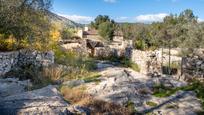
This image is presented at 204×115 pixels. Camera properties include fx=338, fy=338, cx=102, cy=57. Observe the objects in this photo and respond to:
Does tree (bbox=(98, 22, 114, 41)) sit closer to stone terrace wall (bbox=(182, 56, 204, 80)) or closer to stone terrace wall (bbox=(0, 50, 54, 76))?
stone terrace wall (bbox=(182, 56, 204, 80))

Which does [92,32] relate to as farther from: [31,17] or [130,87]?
[130,87]

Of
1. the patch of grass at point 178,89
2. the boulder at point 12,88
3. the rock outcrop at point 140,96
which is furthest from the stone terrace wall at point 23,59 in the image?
the patch of grass at point 178,89

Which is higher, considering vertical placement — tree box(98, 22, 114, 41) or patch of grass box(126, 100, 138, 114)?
tree box(98, 22, 114, 41)

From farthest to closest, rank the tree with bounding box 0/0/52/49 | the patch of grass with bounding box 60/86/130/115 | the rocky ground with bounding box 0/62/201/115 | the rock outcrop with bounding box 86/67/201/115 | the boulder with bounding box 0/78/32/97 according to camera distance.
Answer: the tree with bounding box 0/0/52/49
the boulder with bounding box 0/78/32/97
the rock outcrop with bounding box 86/67/201/115
the patch of grass with bounding box 60/86/130/115
the rocky ground with bounding box 0/62/201/115

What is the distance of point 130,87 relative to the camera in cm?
1123

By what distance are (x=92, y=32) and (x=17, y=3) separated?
66788 mm

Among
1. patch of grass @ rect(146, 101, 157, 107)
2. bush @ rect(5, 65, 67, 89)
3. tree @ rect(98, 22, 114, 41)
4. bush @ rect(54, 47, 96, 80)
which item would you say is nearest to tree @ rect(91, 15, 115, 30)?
tree @ rect(98, 22, 114, 41)

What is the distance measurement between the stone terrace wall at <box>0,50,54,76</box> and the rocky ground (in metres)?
3.88

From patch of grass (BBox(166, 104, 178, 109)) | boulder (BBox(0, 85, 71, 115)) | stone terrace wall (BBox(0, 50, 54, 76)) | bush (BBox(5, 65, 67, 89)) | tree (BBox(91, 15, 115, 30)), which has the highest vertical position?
tree (BBox(91, 15, 115, 30))

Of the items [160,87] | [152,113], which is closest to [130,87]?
[160,87]

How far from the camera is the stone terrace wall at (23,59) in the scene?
1600 cm

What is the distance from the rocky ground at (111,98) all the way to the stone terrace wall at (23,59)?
3880 mm

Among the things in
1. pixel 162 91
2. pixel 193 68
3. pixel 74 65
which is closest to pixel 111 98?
pixel 162 91

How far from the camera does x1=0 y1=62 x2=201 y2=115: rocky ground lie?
7737mm
